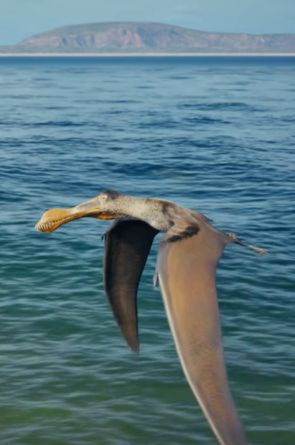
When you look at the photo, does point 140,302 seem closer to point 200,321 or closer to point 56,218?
point 56,218

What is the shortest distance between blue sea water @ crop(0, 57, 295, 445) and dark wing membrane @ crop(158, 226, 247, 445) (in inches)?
271

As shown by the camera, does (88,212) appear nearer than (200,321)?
No

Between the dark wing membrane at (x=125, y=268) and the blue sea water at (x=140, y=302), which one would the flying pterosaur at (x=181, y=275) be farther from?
the blue sea water at (x=140, y=302)

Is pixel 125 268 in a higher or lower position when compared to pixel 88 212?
lower

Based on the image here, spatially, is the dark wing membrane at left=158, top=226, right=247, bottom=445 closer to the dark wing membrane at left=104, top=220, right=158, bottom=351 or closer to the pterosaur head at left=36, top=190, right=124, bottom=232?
the pterosaur head at left=36, top=190, right=124, bottom=232

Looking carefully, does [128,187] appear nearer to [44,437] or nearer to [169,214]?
[44,437]

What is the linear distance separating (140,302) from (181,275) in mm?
13174

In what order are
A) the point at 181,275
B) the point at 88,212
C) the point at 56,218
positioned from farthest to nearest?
the point at 88,212
the point at 56,218
the point at 181,275

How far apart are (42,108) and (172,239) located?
62.8 meters

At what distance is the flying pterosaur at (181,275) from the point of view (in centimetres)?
757

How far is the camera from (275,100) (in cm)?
8025

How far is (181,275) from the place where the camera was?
8336mm

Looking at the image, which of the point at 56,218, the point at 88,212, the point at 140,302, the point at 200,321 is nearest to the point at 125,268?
the point at 88,212

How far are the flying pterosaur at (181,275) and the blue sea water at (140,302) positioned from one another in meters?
5.39
